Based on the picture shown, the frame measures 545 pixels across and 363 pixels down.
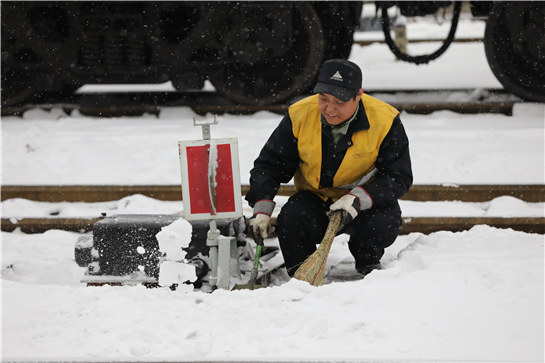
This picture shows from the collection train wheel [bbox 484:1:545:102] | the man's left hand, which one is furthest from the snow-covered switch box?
train wheel [bbox 484:1:545:102]

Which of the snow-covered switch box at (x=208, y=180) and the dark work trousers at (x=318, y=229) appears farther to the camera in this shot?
the dark work trousers at (x=318, y=229)

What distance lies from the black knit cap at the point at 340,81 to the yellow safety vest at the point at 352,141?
25 cm

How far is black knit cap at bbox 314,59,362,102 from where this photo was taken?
3.04 m

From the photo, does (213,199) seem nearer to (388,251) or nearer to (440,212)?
(388,251)

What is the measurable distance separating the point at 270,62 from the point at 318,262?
4.01 metres

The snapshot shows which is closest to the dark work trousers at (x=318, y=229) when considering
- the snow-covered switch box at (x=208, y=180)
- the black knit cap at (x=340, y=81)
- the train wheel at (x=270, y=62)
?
the snow-covered switch box at (x=208, y=180)

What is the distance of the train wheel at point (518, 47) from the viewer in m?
6.05

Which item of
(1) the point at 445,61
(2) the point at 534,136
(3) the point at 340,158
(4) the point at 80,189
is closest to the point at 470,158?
(2) the point at 534,136

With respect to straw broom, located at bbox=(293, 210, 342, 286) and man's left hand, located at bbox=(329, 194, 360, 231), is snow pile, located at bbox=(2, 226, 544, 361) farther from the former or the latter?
man's left hand, located at bbox=(329, 194, 360, 231)

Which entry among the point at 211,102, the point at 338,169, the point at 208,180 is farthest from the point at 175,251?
the point at 211,102

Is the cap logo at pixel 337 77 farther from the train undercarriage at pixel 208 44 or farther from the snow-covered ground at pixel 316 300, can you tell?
the train undercarriage at pixel 208 44

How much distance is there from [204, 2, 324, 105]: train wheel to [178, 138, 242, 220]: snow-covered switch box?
3363 millimetres

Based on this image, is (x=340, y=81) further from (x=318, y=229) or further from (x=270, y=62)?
(x=270, y=62)

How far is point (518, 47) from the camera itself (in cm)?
613
